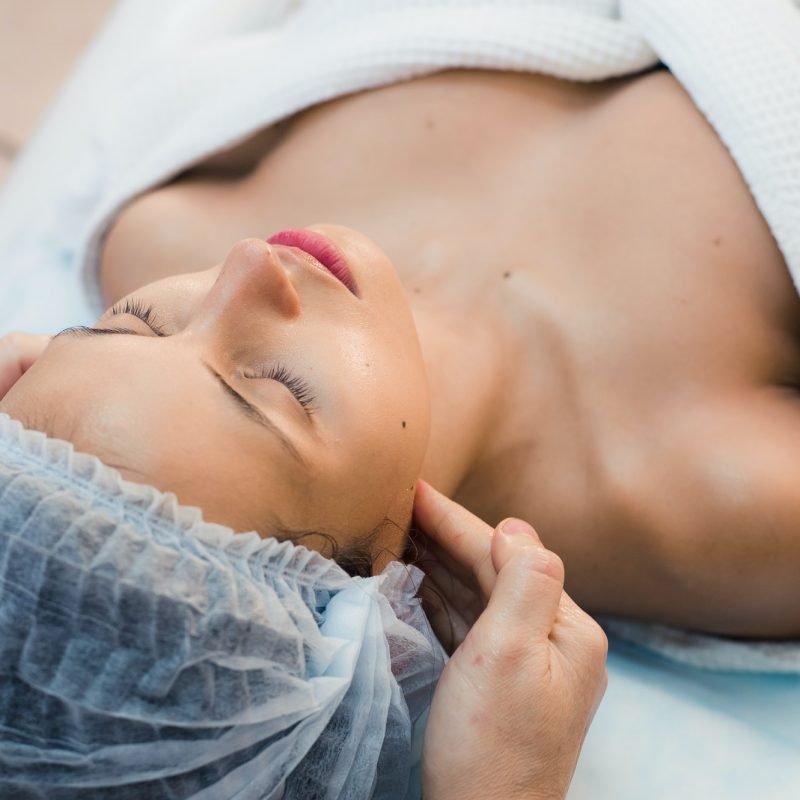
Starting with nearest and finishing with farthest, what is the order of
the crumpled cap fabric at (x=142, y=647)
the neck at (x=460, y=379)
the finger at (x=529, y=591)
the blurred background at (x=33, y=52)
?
the crumpled cap fabric at (x=142, y=647) < the finger at (x=529, y=591) < the neck at (x=460, y=379) < the blurred background at (x=33, y=52)

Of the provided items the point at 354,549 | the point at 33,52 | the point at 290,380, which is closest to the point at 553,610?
the point at 354,549

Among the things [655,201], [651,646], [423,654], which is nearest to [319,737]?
[423,654]

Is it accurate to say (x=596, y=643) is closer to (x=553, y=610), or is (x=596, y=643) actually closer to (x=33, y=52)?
(x=553, y=610)

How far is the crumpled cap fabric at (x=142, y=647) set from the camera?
24.3 inches

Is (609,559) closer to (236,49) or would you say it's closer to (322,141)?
(322,141)

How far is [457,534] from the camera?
0.82 m

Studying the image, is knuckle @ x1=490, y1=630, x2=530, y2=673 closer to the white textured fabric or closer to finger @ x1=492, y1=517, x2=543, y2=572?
finger @ x1=492, y1=517, x2=543, y2=572

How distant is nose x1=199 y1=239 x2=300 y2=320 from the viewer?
2.51 ft

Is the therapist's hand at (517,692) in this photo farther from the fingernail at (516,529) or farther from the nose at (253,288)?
the nose at (253,288)

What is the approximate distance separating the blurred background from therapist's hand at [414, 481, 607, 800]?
1.72 m

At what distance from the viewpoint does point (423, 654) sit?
0.78 metres

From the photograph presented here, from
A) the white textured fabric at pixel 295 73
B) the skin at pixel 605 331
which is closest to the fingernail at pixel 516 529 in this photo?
the skin at pixel 605 331

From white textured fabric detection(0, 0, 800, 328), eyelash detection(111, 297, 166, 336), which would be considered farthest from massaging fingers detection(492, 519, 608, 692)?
white textured fabric detection(0, 0, 800, 328)

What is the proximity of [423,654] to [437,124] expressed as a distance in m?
0.66
